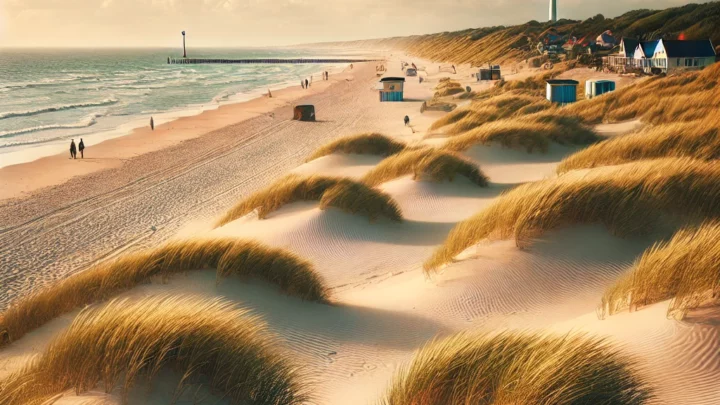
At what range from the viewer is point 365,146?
814 inches

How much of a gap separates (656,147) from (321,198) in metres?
6.53

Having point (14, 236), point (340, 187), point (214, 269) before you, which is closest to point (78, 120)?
point (14, 236)

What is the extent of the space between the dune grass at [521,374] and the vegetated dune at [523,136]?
13.6 m

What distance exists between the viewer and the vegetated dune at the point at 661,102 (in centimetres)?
1916

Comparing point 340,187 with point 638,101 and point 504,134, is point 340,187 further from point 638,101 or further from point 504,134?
point 638,101

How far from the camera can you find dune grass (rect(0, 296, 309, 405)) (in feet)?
13.3

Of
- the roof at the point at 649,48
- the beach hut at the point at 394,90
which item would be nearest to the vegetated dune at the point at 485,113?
the beach hut at the point at 394,90

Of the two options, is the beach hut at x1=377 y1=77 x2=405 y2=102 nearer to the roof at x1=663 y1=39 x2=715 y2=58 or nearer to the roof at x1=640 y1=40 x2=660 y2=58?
the roof at x1=640 y1=40 x2=660 y2=58

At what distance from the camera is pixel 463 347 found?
4.32 m

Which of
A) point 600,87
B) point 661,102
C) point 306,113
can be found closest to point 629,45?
point 600,87

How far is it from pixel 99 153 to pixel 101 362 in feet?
86.5

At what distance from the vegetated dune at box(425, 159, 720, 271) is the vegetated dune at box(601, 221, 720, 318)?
1.92 meters

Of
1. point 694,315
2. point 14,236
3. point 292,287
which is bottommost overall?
point 14,236

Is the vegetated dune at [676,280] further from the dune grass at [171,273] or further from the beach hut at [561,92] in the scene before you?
the beach hut at [561,92]
